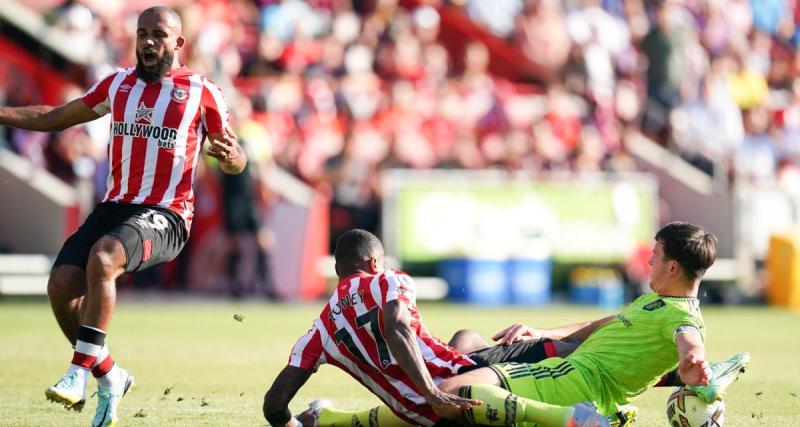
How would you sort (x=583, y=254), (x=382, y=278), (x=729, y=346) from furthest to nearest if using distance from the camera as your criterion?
(x=583, y=254) → (x=729, y=346) → (x=382, y=278)

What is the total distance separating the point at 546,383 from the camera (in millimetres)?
6320

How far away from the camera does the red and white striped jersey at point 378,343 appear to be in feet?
20.4

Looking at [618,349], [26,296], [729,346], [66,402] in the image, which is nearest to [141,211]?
[66,402]

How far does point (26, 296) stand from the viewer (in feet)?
55.1

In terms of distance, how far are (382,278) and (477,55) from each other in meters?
15.4

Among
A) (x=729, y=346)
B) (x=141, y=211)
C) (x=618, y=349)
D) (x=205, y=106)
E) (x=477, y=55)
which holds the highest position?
(x=477, y=55)

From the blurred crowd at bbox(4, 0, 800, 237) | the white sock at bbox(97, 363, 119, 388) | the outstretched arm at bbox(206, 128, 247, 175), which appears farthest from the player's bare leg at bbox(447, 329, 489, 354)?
the blurred crowd at bbox(4, 0, 800, 237)

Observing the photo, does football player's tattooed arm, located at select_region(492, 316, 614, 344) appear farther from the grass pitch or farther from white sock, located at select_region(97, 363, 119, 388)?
white sock, located at select_region(97, 363, 119, 388)

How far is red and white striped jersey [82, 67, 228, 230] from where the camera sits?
23.8ft

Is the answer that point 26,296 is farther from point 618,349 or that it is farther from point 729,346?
point 618,349

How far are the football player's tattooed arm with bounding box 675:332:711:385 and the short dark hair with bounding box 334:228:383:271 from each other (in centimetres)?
156

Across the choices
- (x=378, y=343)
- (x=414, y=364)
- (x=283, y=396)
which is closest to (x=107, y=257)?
(x=283, y=396)

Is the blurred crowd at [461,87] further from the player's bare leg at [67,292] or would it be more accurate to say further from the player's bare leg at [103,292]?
the player's bare leg at [103,292]

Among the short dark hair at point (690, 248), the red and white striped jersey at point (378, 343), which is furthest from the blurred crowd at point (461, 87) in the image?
the short dark hair at point (690, 248)
